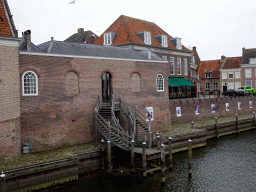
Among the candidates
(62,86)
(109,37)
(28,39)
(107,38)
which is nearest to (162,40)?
(109,37)

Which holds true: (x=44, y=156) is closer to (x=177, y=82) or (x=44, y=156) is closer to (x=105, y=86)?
(x=105, y=86)

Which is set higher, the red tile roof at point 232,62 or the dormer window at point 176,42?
the dormer window at point 176,42

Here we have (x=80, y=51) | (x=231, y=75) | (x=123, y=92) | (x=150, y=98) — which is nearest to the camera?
(x=80, y=51)

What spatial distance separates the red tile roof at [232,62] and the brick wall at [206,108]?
1355 cm

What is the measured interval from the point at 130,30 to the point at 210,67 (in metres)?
30.5

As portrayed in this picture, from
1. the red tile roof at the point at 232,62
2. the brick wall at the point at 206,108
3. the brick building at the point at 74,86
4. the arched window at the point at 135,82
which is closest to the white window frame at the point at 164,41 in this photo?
the brick wall at the point at 206,108

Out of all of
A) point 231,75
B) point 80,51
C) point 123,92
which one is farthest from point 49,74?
point 231,75

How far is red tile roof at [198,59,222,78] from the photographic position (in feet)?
189

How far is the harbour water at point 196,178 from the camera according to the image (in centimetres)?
1445

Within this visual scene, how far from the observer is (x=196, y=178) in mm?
15789

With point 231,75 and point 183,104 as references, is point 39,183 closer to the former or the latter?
point 183,104

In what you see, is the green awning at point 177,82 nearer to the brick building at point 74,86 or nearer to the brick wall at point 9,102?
the brick building at point 74,86

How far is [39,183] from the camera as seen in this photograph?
14.3 meters

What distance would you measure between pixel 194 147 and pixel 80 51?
1267 centimetres
